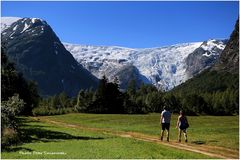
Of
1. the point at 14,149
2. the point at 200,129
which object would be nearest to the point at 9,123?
the point at 14,149

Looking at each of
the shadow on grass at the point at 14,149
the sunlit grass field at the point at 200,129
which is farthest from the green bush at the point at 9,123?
the sunlit grass field at the point at 200,129

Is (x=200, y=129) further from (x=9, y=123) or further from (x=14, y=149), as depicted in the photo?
(x=14, y=149)

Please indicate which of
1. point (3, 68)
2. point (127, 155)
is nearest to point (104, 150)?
point (127, 155)

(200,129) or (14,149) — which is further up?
(14,149)

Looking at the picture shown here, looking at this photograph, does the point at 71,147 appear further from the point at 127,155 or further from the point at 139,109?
the point at 139,109

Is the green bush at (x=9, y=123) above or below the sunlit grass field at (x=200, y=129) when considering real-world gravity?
above

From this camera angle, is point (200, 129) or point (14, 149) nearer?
point (14, 149)

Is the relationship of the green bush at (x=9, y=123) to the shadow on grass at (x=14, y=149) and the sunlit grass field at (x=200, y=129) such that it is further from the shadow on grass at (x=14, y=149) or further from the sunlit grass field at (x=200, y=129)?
the sunlit grass field at (x=200, y=129)

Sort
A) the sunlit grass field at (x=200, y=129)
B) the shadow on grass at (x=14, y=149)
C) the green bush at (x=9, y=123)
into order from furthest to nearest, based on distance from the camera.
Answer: the sunlit grass field at (x=200, y=129)
the green bush at (x=9, y=123)
the shadow on grass at (x=14, y=149)

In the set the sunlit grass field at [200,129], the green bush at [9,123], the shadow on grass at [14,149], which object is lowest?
the sunlit grass field at [200,129]

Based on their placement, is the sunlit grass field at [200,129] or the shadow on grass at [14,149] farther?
the sunlit grass field at [200,129]

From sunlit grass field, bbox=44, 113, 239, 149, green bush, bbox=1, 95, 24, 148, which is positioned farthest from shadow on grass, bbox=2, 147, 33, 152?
sunlit grass field, bbox=44, 113, 239, 149

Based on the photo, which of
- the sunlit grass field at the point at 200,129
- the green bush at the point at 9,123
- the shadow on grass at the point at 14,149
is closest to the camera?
the shadow on grass at the point at 14,149

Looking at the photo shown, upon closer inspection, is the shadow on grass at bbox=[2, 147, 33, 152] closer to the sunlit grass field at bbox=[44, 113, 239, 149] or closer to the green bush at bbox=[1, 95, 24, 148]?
the green bush at bbox=[1, 95, 24, 148]
